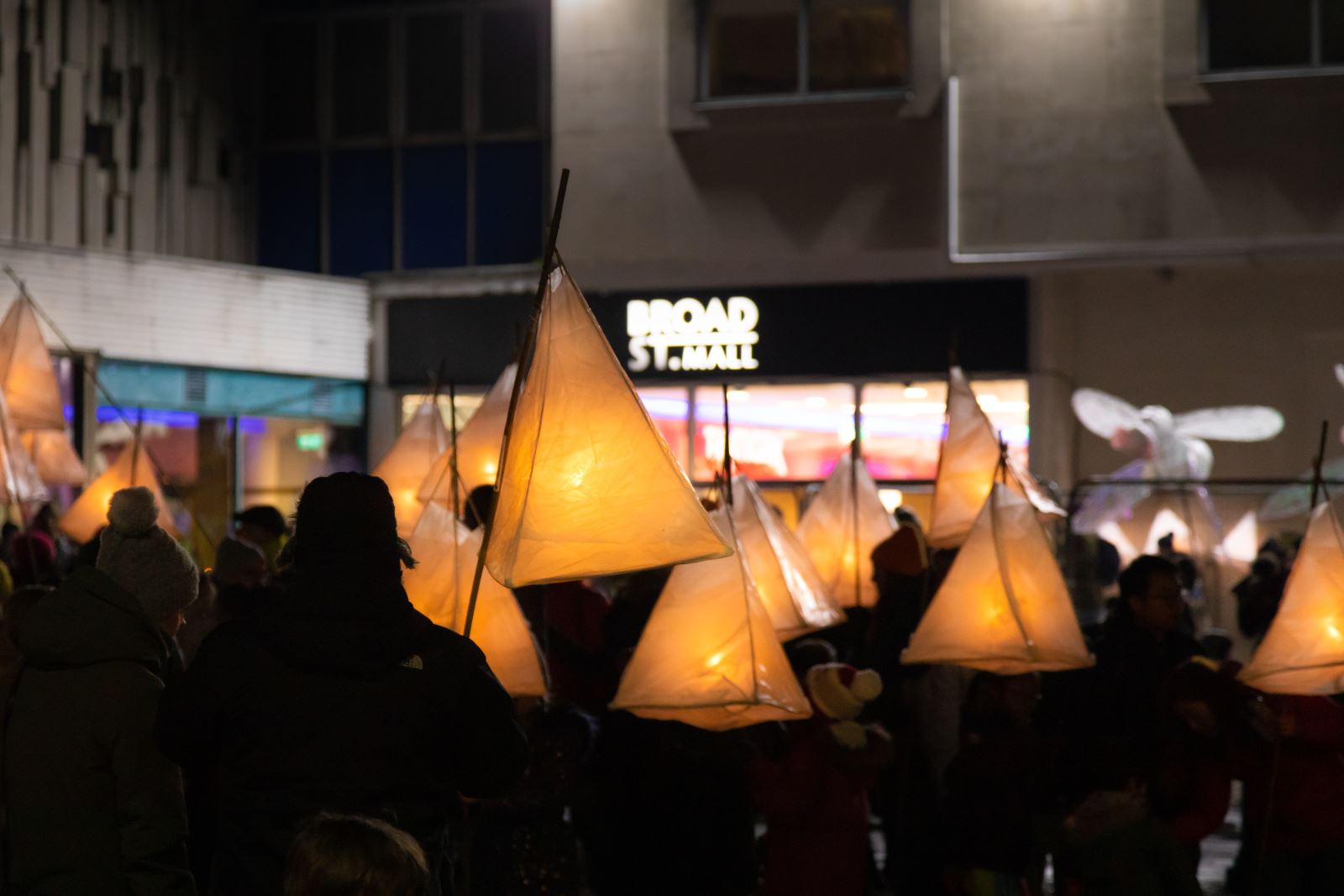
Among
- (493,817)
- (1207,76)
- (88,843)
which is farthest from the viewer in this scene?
(1207,76)

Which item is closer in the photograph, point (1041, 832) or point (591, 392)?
point (591, 392)

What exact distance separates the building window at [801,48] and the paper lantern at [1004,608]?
1097 centimetres

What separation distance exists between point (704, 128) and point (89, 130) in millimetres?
6529

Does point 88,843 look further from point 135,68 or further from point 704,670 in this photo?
point 135,68

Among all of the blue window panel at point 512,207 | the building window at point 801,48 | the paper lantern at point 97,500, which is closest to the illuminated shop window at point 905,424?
the building window at point 801,48

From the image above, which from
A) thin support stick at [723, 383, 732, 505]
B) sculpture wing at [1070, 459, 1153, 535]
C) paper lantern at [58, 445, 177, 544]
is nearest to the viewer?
thin support stick at [723, 383, 732, 505]

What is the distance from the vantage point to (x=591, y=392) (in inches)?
194

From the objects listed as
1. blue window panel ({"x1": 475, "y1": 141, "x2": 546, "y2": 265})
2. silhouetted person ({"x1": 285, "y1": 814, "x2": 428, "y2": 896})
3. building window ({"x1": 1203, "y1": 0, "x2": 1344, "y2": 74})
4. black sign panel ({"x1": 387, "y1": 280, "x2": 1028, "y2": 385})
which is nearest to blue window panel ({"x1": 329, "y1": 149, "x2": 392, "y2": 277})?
blue window panel ({"x1": 475, "y1": 141, "x2": 546, "y2": 265})

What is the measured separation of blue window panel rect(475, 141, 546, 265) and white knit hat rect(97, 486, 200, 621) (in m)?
16.4

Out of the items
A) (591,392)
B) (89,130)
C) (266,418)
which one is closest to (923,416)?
(266,418)

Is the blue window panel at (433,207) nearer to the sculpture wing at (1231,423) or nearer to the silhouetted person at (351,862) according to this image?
the sculpture wing at (1231,423)

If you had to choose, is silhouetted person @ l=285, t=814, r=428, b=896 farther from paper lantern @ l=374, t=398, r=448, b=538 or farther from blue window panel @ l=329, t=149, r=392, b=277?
blue window panel @ l=329, t=149, r=392, b=277

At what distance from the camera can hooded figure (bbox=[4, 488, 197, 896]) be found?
14.9 feet

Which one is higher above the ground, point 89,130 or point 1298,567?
point 89,130
